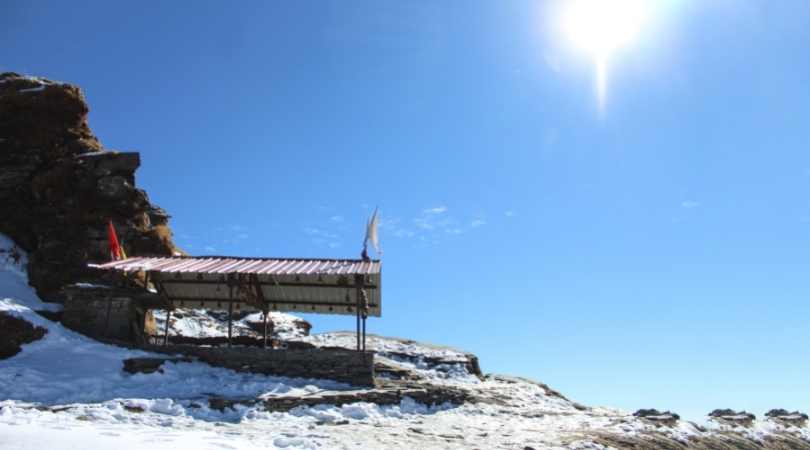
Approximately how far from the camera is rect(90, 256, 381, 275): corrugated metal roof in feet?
76.8

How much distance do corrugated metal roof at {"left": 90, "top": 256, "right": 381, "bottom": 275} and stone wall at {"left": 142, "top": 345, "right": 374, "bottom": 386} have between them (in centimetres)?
310

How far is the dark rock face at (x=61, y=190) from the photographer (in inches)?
1173

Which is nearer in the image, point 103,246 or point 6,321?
point 6,321

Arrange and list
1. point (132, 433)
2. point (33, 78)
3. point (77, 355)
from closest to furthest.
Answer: point (132, 433) → point (77, 355) → point (33, 78)

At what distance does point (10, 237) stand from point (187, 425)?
2322 cm

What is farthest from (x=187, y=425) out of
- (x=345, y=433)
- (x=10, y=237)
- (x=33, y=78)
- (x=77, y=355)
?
(x=33, y=78)

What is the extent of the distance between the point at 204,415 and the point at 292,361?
708cm

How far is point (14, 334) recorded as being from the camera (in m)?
20.6

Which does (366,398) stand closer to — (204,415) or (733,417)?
(204,415)

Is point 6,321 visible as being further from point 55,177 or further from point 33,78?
point 33,78

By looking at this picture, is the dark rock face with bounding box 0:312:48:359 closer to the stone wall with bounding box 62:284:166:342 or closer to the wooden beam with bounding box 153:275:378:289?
the stone wall with bounding box 62:284:166:342

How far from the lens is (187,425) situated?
13.4 meters

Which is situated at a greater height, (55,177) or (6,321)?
(55,177)

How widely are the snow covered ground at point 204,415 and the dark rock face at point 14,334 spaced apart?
30cm
